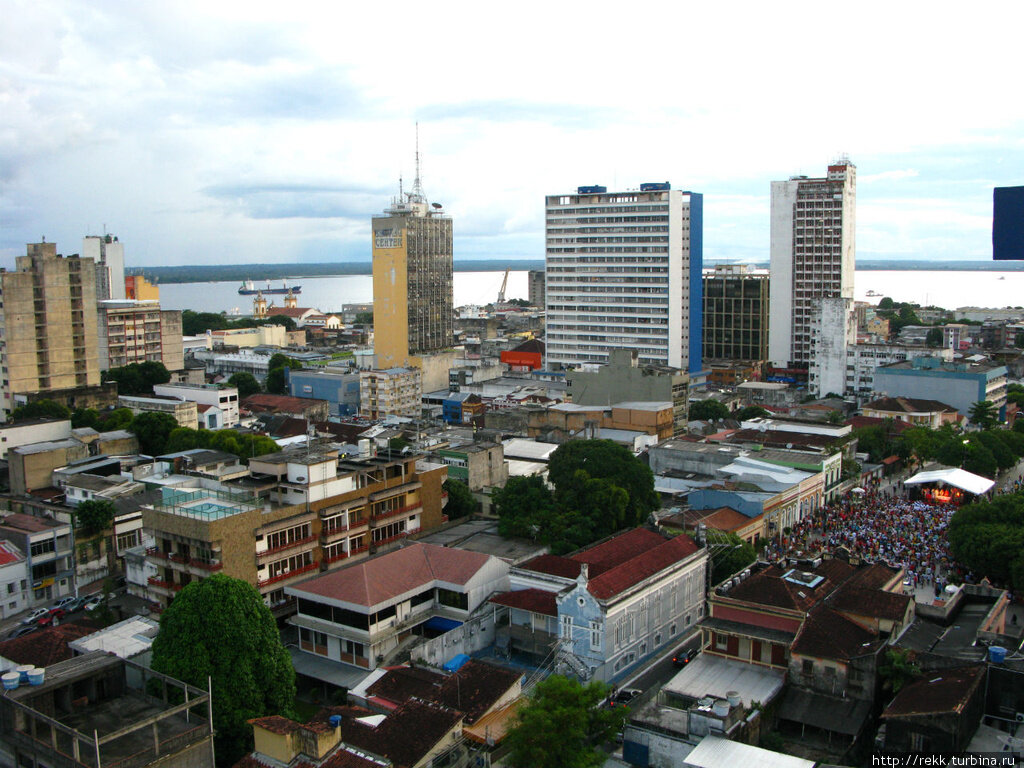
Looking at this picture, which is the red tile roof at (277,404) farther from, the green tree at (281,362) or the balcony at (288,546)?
the balcony at (288,546)

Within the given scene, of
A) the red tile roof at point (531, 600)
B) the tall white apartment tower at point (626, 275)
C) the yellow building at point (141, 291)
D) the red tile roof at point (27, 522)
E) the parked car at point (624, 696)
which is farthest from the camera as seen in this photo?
the yellow building at point (141, 291)

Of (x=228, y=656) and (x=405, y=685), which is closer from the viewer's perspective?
(x=228, y=656)

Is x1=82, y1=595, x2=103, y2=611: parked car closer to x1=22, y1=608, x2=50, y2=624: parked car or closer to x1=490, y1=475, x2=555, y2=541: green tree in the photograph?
x1=22, y1=608, x2=50, y2=624: parked car

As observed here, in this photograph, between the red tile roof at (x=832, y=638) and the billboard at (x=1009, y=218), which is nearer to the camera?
the billboard at (x=1009, y=218)

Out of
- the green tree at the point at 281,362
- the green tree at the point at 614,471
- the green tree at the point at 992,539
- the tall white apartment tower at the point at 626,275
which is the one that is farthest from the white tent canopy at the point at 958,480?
the green tree at the point at 281,362

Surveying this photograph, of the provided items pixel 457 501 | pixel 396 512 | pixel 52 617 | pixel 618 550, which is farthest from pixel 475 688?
pixel 52 617

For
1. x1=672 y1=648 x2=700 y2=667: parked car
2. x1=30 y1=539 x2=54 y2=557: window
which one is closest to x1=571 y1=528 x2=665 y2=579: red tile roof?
x1=672 y1=648 x2=700 y2=667: parked car

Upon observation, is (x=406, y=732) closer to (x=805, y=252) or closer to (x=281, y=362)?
(x=281, y=362)
